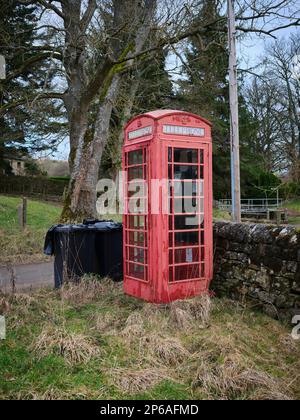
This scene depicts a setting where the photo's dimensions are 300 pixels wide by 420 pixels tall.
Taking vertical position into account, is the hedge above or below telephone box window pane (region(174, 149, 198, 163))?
above

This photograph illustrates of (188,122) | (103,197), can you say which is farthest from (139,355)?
(103,197)

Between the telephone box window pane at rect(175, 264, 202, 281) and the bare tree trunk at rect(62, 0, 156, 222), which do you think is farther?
the bare tree trunk at rect(62, 0, 156, 222)

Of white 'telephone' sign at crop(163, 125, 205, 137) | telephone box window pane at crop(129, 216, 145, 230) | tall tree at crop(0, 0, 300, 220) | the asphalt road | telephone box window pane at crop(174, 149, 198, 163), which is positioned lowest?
the asphalt road

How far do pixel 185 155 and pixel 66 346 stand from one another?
10.1ft

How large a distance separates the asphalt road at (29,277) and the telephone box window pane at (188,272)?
8.85ft

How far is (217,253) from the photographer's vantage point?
6.27 m

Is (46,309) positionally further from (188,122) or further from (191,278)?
(188,122)

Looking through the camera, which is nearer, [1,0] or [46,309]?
[46,309]

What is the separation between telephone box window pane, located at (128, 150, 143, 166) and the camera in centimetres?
600

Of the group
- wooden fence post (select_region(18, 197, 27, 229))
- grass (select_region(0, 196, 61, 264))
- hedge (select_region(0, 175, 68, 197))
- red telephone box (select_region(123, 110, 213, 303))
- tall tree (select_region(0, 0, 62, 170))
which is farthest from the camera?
hedge (select_region(0, 175, 68, 197))

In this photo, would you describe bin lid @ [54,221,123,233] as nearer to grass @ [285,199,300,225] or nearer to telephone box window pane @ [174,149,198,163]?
telephone box window pane @ [174,149,198,163]

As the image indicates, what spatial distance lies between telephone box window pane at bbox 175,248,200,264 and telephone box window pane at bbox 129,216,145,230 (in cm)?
64

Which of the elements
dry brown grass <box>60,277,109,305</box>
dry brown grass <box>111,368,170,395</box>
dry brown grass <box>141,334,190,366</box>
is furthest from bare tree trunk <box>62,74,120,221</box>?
dry brown grass <box>111,368,170,395</box>

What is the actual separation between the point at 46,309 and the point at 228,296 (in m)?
2.58
